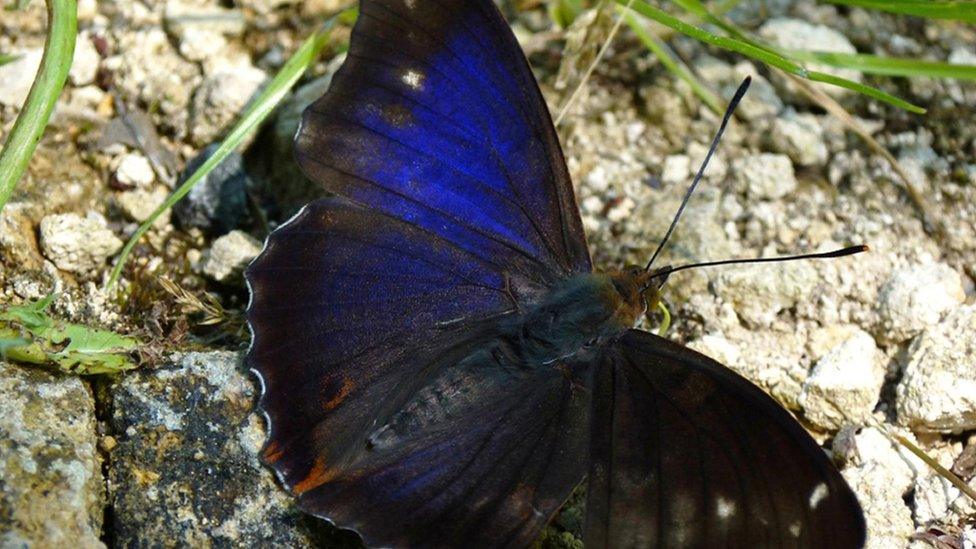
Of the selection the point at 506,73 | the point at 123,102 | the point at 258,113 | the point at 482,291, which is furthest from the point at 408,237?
the point at 123,102

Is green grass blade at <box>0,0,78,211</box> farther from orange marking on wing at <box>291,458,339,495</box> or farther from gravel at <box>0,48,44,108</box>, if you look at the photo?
orange marking on wing at <box>291,458,339,495</box>

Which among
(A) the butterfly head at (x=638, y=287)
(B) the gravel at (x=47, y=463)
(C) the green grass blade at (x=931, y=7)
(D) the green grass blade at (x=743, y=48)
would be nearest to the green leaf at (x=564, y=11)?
(D) the green grass blade at (x=743, y=48)

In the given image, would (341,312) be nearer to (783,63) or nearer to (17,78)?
(783,63)

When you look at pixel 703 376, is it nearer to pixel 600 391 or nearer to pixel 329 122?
pixel 600 391

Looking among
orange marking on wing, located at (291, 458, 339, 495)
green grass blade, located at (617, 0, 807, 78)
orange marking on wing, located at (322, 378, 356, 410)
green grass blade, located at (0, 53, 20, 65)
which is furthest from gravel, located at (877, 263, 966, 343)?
green grass blade, located at (0, 53, 20, 65)

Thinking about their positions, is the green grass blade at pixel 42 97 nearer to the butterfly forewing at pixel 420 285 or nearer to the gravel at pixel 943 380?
the butterfly forewing at pixel 420 285

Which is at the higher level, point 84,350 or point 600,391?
point 600,391
